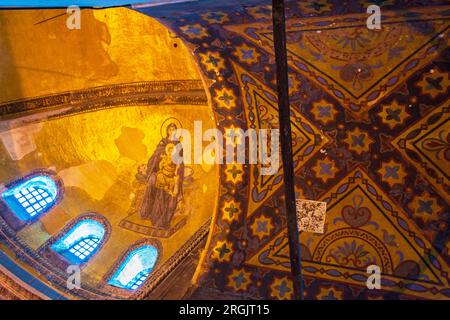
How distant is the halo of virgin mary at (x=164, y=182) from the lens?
9.59 metres

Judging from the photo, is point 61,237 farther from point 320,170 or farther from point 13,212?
point 320,170

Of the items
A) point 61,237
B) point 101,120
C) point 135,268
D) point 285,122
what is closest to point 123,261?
point 135,268

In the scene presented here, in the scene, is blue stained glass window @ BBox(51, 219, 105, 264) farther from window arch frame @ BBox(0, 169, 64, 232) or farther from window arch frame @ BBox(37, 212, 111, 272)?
window arch frame @ BBox(0, 169, 64, 232)

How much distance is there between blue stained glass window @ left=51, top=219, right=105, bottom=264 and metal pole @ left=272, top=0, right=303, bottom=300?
542 cm

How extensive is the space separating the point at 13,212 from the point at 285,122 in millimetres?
5983

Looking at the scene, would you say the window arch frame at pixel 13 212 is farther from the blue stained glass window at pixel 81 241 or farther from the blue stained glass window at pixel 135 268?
the blue stained glass window at pixel 135 268

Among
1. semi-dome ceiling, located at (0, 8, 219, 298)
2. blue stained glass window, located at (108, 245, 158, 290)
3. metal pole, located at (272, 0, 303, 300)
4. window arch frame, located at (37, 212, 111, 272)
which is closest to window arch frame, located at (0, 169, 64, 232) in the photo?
semi-dome ceiling, located at (0, 8, 219, 298)

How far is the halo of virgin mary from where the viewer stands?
9.59 metres

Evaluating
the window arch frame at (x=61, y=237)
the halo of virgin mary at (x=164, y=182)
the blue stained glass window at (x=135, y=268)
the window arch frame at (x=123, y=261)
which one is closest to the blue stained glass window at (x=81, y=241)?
the window arch frame at (x=61, y=237)

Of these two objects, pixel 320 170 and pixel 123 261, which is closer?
pixel 320 170

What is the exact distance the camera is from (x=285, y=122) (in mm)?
4109

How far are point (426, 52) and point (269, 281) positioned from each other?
3.45 m
